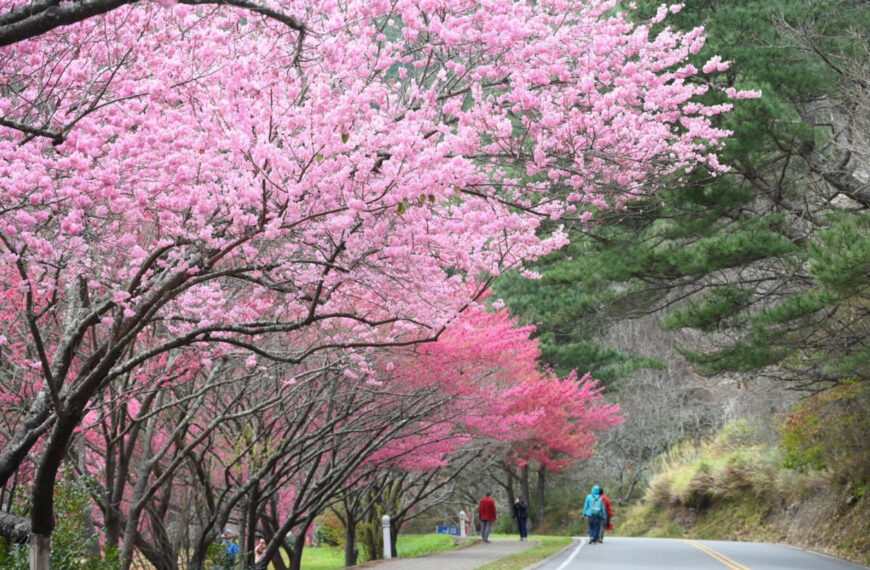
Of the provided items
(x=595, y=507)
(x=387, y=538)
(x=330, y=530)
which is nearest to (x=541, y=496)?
(x=330, y=530)

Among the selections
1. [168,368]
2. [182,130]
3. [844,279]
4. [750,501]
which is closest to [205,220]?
[182,130]

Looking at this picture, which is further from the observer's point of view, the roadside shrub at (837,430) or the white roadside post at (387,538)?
the white roadside post at (387,538)

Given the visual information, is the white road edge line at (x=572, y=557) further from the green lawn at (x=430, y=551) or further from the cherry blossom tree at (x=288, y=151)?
the cherry blossom tree at (x=288, y=151)

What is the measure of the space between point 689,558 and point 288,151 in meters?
14.2

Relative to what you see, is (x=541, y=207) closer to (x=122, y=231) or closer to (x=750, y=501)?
(x=122, y=231)

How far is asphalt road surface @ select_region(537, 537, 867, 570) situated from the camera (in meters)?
16.8

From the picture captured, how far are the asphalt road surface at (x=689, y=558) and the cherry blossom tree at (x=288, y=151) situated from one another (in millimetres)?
8519

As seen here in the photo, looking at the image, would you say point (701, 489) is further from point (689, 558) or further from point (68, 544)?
point (68, 544)

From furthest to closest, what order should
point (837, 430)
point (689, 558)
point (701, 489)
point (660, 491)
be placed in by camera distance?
point (660, 491) < point (701, 489) < point (837, 430) < point (689, 558)

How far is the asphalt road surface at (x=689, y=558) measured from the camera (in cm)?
1675

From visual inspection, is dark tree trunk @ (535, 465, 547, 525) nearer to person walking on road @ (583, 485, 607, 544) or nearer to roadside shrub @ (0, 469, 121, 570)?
person walking on road @ (583, 485, 607, 544)

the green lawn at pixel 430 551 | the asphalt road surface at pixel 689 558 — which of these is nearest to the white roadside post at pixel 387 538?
the green lawn at pixel 430 551

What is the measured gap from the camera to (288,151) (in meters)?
7.55

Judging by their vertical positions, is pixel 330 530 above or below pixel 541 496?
below
